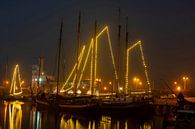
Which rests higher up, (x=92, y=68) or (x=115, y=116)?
(x=92, y=68)

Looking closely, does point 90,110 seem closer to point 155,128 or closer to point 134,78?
point 155,128

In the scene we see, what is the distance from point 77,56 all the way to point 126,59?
9879 millimetres

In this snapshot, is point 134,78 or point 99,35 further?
point 134,78

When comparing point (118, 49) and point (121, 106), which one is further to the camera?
point (118, 49)

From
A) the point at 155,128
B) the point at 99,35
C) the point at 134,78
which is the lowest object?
the point at 155,128

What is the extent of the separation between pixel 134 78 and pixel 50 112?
47253 mm

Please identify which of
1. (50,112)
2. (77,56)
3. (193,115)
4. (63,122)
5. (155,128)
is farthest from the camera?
(77,56)

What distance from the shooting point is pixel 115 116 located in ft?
209

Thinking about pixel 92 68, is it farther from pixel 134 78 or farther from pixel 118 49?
pixel 134 78

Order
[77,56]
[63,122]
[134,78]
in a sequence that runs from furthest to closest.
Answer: [134,78]
[77,56]
[63,122]

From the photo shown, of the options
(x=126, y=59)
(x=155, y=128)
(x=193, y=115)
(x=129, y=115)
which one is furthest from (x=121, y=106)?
(x=193, y=115)

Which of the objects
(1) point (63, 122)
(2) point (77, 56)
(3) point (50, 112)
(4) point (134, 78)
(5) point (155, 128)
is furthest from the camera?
(4) point (134, 78)

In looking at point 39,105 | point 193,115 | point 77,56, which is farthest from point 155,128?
point 39,105

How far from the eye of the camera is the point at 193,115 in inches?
1683
